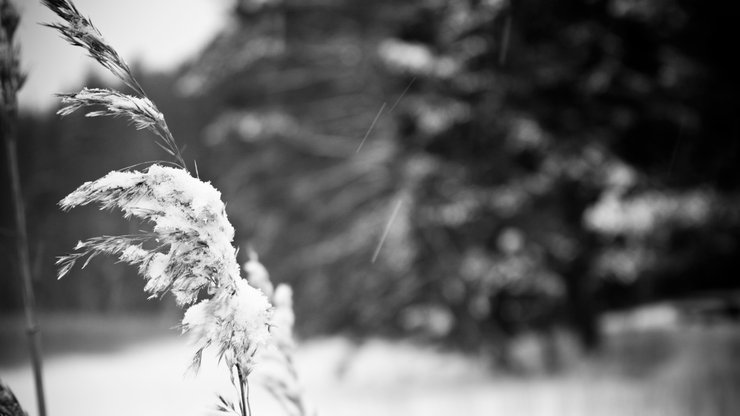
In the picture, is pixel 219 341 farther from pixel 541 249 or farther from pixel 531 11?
pixel 541 249

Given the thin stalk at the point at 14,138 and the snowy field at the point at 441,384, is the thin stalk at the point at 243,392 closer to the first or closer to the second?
the thin stalk at the point at 14,138

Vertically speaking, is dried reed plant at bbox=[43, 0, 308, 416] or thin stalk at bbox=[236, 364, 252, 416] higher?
dried reed plant at bbox=[43, 0, 308, 416]

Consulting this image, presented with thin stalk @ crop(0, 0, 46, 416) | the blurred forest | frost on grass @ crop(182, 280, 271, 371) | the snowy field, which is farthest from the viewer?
the blurred forest

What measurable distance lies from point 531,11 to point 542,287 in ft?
15.4

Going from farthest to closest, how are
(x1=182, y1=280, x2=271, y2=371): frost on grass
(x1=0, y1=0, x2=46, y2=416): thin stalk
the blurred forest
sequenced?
the blurred forest < (x1=0, y1=0, x2=46, y2=416): thin stalk < (x1=182, y1=280, x2=271, y2=371): frost on grass

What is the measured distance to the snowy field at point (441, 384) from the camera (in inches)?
189

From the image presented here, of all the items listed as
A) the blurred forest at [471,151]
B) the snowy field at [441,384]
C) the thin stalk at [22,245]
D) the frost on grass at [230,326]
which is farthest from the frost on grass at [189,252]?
the blurred forest at [471,151]

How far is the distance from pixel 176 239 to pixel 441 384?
6256mm

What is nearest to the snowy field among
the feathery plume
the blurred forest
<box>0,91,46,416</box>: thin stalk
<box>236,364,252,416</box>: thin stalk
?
the blurred forest

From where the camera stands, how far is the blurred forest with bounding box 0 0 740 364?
575 centimetres

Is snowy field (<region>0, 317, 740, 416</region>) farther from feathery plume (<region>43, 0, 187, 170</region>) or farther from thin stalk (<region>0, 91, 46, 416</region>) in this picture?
feathery plume (<region>43, 0, 187, 170</region>)

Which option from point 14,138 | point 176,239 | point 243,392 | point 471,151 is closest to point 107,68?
point 176,239

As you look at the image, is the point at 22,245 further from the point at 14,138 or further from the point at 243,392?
the point at 243,392

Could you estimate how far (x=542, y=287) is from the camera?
309 inches
